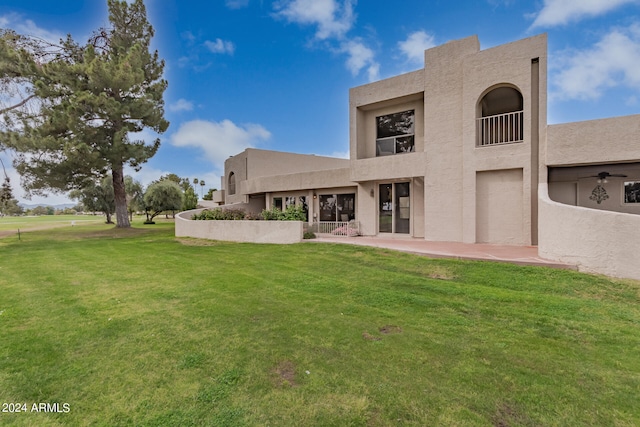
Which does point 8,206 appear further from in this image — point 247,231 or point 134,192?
point 247,231

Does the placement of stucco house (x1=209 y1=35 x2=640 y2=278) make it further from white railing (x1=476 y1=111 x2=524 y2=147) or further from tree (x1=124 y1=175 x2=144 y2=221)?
tree (x1=124 y1=175 x2=144 y2=221)

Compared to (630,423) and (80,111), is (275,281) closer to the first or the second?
(630,423)

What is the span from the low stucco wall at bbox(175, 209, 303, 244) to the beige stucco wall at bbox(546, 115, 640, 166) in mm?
9415

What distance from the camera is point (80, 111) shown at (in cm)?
1930

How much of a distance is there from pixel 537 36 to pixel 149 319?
1386 cm

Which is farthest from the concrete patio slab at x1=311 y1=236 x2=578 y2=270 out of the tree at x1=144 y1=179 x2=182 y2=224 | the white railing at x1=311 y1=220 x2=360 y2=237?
the tree at x1=144 y1=179 x2=182 y2=224

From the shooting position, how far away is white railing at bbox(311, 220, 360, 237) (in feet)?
49.2

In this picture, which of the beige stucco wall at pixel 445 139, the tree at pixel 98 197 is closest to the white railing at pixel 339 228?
the beige stucco wall at pixel 445 139

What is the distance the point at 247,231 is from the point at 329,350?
38.1ft

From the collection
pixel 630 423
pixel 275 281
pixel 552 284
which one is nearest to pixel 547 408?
pixel 630 423

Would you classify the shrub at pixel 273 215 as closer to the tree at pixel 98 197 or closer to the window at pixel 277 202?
the window at pixel 277 202

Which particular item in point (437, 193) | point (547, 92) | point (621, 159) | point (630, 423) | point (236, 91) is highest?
point (236, 91)

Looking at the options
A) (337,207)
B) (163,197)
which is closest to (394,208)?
(337,207)

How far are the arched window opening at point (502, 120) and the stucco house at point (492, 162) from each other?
Answer: 1.5 inches
